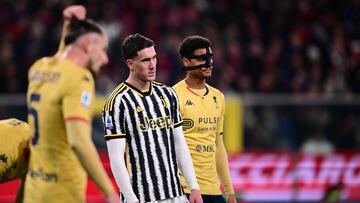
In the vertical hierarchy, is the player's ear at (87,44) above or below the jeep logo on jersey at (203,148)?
above

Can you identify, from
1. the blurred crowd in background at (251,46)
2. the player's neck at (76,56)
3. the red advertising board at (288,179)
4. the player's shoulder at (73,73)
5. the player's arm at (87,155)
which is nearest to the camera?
the player's arm at (87,155)

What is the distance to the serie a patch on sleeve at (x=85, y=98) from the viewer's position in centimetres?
530

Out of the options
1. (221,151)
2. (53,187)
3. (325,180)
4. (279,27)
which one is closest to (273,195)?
(325,180)

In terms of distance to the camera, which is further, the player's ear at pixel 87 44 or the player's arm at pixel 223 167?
the player's arm at pixel 223 167

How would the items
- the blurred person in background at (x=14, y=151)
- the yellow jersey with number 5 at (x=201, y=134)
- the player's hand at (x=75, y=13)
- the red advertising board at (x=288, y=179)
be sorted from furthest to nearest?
the red advertising board at (x=288, y=179)
the yellow jersey with number 5 at (x=201, y=134)
the blurred person in background at (x=14, y=151)
the player's hand at (x=75, y=13)

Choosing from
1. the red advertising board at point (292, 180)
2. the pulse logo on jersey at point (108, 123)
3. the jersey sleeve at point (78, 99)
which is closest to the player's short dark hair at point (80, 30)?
the jersey sleeve at point (78, 99)

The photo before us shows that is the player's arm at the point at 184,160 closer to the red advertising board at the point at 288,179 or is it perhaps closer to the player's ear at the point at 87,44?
the player's ear at the point at 87,44

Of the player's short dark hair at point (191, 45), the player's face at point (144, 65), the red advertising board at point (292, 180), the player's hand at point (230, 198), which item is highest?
the player's short dark hair at point (191, 45)

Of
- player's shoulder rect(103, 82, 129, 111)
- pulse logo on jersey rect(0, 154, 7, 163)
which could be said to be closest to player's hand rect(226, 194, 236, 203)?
player's shoulder rect(103, 82, 129, 111)

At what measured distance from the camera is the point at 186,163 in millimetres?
6883

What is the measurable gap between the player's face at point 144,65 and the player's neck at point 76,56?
4.27 feet

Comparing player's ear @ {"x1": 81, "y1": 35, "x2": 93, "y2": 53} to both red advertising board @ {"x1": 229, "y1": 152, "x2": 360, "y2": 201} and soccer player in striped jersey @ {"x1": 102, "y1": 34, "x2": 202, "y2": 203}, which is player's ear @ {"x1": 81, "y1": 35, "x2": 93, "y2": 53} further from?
red advertising board @ {"x1": 229, "y1": 152, "x2": 360, "y2": 201}

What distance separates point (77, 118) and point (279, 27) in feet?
44.2

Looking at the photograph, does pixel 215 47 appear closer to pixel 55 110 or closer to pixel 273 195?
pixel 273 195
